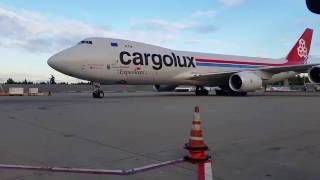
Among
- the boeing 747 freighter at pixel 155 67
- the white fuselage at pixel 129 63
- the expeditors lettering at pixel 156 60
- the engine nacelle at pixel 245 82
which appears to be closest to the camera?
the white fuselage at pixel 129 63

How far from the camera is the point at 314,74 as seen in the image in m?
25.4

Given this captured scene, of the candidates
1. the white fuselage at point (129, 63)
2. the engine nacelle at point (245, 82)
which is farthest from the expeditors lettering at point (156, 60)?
the engine nacelle at point (245, 82)

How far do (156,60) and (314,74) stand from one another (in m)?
10.1

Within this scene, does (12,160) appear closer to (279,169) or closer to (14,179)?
(14,179)

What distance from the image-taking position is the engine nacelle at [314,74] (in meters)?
25.2

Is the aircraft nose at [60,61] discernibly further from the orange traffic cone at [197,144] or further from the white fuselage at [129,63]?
the orange traffic cone at [197,144]

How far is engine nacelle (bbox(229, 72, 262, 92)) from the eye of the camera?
25859mm

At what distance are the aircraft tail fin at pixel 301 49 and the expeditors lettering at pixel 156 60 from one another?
1240cm

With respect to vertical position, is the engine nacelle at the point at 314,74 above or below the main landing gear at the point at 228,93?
above

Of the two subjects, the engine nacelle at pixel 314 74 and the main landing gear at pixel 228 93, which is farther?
the main landing gear at pixel 228 93

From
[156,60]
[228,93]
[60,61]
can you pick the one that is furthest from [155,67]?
[228,93]

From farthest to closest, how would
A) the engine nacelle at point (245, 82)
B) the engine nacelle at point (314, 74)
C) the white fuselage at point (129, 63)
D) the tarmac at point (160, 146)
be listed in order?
the engine nacelle at point (245, 82), the engine nacelle at point (314, 74), the white fuselage at point (129, 63), the tarmac at point (160, 146)

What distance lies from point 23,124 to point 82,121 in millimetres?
1454

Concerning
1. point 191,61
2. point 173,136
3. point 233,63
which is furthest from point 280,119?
point 233,63
